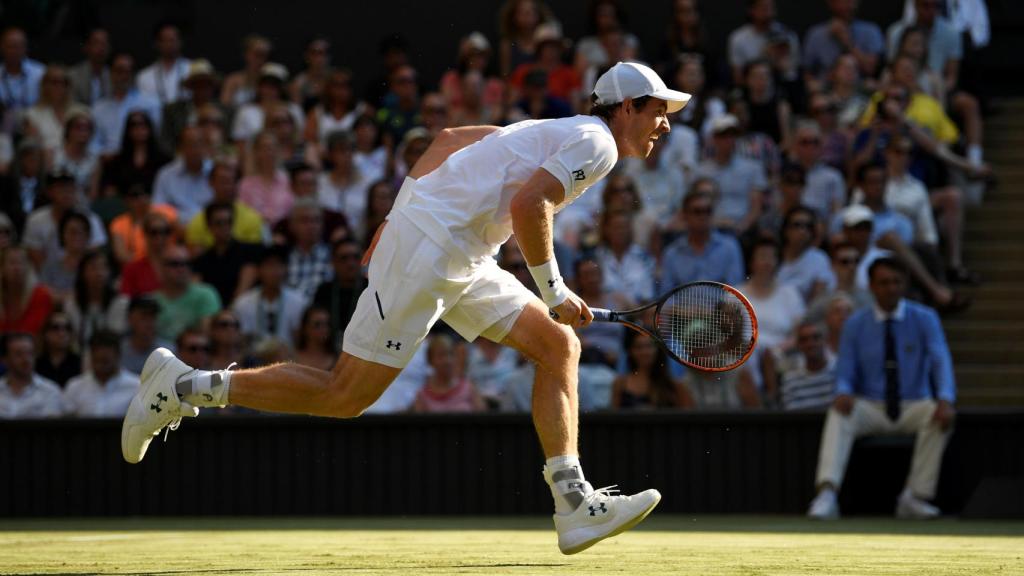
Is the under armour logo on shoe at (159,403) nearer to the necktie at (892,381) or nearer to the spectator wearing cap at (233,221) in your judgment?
the necktie at (892,381)

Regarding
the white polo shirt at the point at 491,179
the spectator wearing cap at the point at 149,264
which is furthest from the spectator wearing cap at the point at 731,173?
the white polo shirt at the point at 491,179

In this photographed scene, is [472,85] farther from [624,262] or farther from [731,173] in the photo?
[624,262]

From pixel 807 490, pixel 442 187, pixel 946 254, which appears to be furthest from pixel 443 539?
pixel 946 254

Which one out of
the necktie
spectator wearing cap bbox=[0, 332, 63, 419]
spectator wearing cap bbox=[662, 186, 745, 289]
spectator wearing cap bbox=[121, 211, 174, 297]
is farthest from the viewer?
spectator wearing cap bbox=[121, 211, 174, 297]

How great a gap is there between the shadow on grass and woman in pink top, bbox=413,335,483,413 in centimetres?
77

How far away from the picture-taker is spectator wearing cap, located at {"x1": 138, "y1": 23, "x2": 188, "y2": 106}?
46.6 feet

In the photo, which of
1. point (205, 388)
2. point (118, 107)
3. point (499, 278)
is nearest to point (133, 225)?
point (118, 107)

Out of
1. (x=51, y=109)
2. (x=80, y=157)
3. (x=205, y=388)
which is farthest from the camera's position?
(x=51, y=109)

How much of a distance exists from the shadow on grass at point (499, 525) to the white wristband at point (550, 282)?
2.98m

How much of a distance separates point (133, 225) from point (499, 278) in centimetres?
651

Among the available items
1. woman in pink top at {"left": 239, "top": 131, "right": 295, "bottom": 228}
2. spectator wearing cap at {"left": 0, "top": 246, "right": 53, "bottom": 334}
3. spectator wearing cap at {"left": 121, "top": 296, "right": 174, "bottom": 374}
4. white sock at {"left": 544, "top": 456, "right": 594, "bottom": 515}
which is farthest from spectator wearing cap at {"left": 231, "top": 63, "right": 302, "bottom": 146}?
white sock at {"left": 544, "top": 456, "right": 594, "bottom": 515}

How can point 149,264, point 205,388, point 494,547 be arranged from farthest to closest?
point 149,264, point 494,547, point 205,388

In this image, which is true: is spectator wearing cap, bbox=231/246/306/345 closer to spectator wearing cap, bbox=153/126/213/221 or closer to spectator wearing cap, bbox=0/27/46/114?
spectator wearing cap, bbox=153/126/213/221

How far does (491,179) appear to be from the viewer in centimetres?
615
